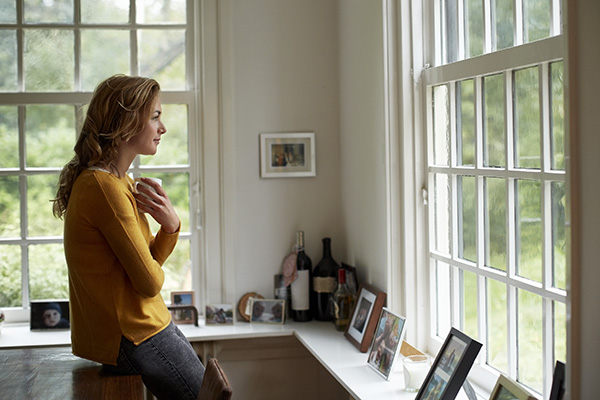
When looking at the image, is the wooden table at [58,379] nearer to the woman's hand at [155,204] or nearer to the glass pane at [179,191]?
the woman's hand at [155,204]

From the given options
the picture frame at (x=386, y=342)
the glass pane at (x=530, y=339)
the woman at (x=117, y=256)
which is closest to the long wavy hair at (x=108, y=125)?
the woman at (x=117, y=256)

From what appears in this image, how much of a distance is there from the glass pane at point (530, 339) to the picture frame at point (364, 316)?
2.85ft

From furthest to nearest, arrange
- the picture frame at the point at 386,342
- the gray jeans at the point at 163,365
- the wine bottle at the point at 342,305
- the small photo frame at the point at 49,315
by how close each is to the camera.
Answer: the small photo frame at the point at 49,315 < the wine bottle at the point at 342,305 < the picture frame at the point at 386,342 < the gray jeans at the point at 163,365

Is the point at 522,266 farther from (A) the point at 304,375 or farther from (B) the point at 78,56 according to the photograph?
(B) the point at 78,56

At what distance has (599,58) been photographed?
1.48 metres

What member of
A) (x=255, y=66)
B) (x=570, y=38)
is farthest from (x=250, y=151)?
(x=570, y=38)

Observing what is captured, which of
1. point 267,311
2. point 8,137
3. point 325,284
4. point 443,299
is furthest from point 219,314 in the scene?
point 8,137

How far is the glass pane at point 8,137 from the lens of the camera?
144 inches

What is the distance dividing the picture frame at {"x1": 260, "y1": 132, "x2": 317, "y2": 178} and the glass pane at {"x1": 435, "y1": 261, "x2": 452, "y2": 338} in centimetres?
110

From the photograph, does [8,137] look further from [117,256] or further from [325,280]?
[325,280]

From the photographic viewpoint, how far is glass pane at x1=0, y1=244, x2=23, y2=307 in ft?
12.0

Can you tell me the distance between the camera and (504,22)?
2287 mm

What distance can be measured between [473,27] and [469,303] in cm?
95

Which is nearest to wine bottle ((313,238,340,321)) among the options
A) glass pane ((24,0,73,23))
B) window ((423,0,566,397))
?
window ((423,0,566,397))
